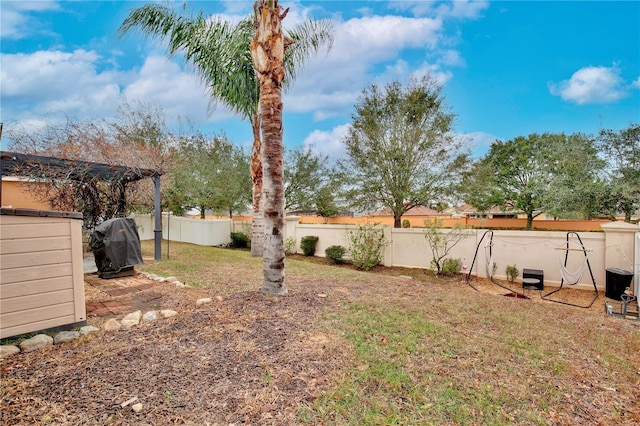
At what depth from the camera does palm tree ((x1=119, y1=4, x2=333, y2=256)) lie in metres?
7.47

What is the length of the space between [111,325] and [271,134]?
3148 millimetres

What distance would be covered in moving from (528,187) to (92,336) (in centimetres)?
2089

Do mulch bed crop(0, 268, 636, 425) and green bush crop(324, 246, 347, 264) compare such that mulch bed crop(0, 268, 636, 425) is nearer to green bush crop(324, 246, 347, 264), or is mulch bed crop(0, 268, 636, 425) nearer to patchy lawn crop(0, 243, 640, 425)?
patchy lawn crop(0, 243, 640, 425)

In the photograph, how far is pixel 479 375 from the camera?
2.49 metres

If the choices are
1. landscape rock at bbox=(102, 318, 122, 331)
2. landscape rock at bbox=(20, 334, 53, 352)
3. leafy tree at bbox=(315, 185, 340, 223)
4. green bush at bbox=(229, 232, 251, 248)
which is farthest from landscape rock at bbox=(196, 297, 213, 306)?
leafy tree at bbox=(315, 185, 340, 223)

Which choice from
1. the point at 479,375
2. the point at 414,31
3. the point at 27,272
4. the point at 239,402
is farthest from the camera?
the point at 414,31

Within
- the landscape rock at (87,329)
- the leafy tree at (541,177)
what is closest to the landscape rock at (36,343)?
the landscape rock at (87,329)

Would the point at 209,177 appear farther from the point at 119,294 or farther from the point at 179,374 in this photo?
the point at 179,374

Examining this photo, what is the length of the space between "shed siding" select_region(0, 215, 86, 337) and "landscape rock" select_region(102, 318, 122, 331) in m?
0.26

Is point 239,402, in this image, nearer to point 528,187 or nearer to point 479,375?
point 479,375

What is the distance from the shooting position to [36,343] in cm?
283

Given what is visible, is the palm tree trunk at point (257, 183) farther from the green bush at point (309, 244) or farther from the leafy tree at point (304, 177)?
the leafy tree at point (304, 177)

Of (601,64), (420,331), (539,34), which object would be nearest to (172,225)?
(420,331)

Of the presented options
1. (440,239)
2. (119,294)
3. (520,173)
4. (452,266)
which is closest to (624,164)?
(520,173)
